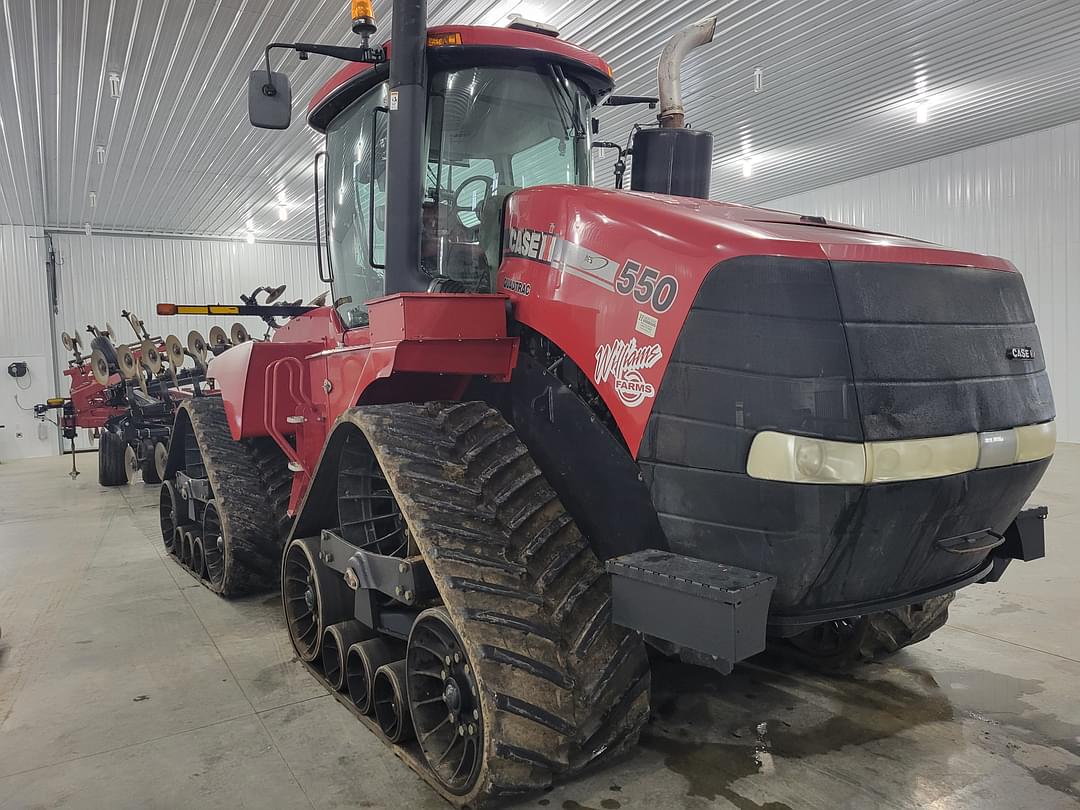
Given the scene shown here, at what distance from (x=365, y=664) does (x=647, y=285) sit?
1963 millimetres

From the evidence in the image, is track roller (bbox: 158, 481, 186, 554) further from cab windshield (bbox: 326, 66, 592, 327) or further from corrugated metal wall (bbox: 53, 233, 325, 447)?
corrugated metal wall (bbox: 53, 233, 325, 447)

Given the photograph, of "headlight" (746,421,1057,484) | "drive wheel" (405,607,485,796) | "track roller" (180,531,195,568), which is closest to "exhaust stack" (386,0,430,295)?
"drive wheel" (405,607,485,796)

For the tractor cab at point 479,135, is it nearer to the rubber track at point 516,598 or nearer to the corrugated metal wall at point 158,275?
the rubber track at point 516,598

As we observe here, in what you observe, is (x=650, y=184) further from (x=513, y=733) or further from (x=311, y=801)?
→ (x=311, y=801)

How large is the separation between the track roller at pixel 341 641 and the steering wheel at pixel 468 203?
1806 mm

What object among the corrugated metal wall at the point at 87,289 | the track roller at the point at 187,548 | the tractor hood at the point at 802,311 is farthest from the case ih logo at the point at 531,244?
the corrugated metal wall at the point at 87,289

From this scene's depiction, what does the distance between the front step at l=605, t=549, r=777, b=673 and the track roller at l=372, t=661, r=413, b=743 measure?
1.11 meters

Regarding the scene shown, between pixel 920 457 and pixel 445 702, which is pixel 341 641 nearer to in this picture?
pixel 445 702

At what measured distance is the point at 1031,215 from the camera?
1298 cm

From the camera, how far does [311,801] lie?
107 inches

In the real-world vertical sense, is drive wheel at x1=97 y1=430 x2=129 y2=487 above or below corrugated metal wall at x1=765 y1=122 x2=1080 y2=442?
below

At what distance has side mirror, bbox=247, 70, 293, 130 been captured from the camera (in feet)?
11.1

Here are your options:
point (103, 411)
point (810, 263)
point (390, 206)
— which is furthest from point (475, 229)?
point (103, 411)

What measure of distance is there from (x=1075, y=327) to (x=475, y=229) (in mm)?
12832
